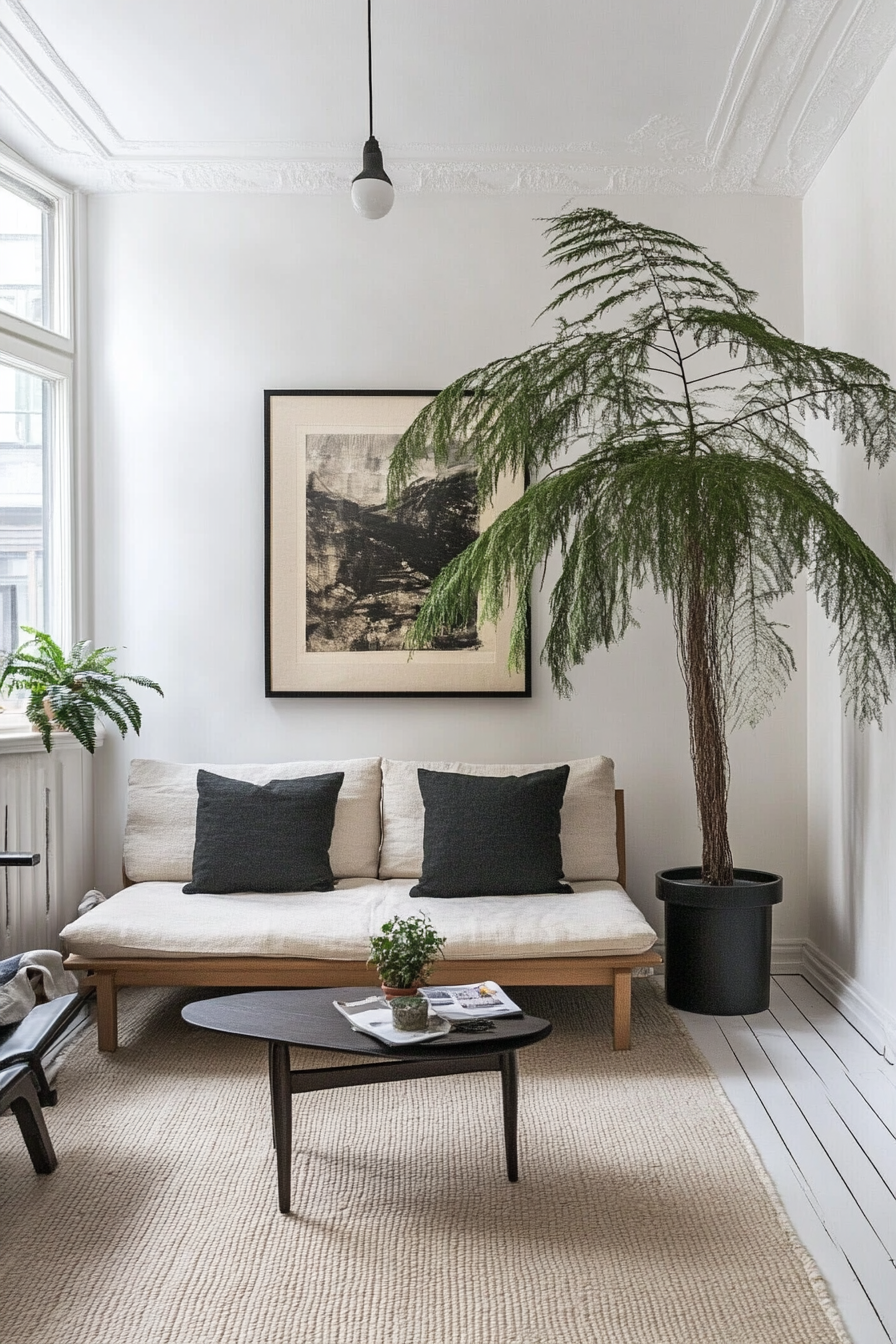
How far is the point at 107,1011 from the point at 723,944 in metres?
1.95

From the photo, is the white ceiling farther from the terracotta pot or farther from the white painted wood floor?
the white painted wood floor

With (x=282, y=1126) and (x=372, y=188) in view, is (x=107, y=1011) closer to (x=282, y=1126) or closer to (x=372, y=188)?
(x=282, y=1126)

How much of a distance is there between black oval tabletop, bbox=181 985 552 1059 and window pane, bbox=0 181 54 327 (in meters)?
2.72

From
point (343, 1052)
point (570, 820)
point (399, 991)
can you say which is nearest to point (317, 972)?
point (399, 991)

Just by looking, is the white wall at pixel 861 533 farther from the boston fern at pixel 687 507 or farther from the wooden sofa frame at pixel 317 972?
the wooden sofa frame at pixel 317 972

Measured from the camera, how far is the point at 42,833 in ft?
12.4

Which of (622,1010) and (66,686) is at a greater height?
(66,686)

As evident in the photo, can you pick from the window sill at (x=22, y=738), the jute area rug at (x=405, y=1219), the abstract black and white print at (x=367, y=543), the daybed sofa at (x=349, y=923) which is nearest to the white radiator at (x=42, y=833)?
the window sill at (x=22, y=738)

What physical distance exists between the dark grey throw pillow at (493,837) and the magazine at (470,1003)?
3.10ft

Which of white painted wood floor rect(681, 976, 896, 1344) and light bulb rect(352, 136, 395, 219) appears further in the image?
light bulb rect(352, 136, 395, 219)

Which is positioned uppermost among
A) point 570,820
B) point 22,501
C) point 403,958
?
point 22,501

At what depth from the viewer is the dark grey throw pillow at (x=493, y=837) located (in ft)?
11.8

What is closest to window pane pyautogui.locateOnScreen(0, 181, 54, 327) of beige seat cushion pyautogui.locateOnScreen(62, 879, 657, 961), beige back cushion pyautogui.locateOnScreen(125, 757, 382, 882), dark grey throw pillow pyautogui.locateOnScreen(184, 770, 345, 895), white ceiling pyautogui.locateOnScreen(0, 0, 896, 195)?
white ceiling pyautogui.locateOnScreen(0, 0, 896, 195)

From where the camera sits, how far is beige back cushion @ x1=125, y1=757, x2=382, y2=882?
151 inches
